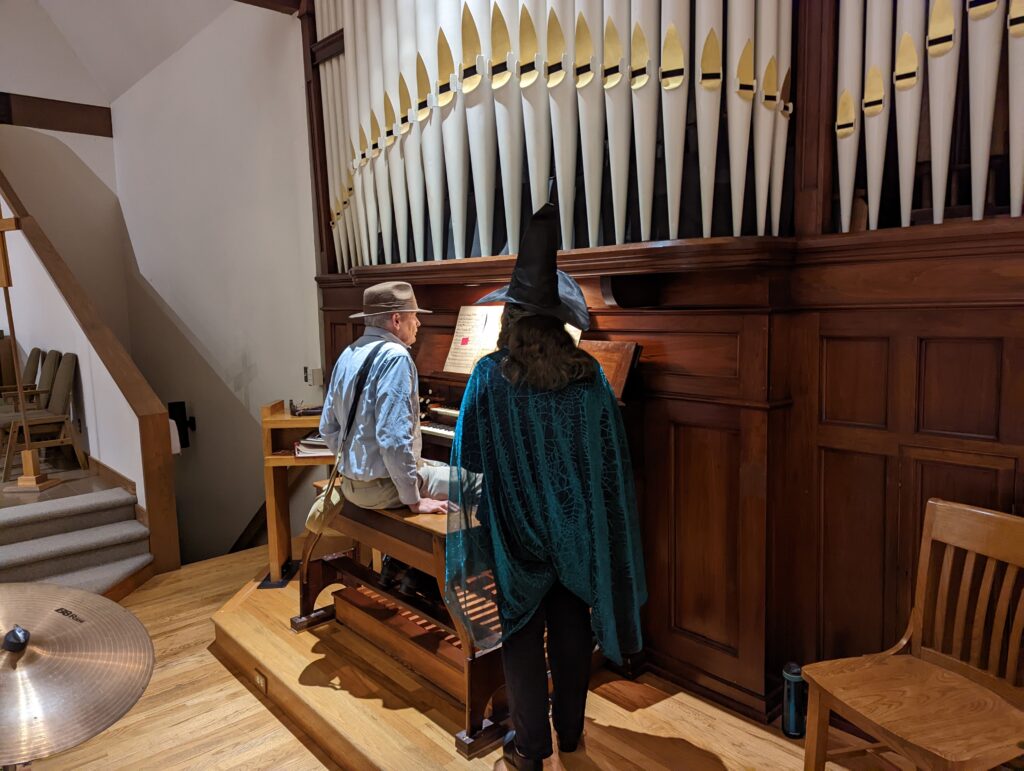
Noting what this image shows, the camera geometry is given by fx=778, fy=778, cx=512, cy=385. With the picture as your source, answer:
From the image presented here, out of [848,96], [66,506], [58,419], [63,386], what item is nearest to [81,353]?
[63,386]

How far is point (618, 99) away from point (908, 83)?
874 mm

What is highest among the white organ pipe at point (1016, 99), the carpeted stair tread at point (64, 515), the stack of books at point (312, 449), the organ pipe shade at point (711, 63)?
the organ pipe shade at point (711, 63)

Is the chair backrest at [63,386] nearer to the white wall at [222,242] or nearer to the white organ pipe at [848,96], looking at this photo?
the white wall at [222,242]

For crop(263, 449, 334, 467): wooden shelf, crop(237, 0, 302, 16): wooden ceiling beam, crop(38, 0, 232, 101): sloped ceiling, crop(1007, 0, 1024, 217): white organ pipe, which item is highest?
crop(38, 0, 232, 101): sloped ceiling

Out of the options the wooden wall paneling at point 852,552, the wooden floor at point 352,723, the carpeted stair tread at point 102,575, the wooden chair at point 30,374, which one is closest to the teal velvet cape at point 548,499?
the wooden floor at point 352,723

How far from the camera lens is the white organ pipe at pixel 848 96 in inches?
88.6

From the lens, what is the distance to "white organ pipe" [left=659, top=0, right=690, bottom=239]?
2422mm

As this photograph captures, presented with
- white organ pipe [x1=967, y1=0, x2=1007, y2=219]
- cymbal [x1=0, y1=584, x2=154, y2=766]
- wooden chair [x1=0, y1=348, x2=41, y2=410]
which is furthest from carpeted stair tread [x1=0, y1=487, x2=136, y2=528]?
white organ pipe [x1=967, y1=0, x2=1007, y2=219]

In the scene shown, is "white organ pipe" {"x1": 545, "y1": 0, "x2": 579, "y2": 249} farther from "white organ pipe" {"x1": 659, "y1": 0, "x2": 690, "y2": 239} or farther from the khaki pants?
the khaki pants

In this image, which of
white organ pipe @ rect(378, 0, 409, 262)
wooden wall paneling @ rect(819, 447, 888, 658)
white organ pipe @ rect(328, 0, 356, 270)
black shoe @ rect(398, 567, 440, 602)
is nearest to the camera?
wooden wall paneling @ rect(819, 447, 888, 658)

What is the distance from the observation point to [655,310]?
108 inches

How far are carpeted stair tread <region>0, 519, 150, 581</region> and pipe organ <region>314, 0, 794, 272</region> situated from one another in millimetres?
2238

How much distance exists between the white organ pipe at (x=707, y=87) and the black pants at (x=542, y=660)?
49.4 inches

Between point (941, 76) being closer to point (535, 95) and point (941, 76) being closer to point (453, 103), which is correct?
point (535, 95)
